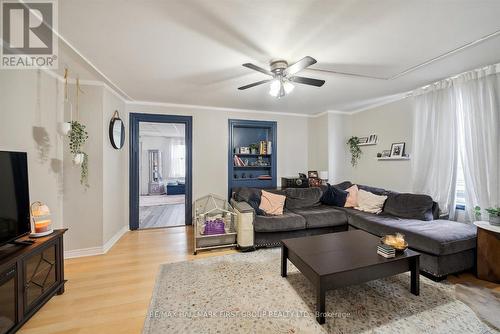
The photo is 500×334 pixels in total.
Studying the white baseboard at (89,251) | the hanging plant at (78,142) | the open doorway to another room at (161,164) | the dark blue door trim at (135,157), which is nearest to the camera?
the hanging plant at (78,142)

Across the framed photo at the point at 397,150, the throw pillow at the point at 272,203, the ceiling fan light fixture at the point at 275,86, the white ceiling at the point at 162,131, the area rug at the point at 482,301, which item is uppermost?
the white ceiling at the point at 162,131

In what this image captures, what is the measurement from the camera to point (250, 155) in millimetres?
4605

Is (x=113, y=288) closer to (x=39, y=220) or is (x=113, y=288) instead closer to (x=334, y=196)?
(x=39, y=220)

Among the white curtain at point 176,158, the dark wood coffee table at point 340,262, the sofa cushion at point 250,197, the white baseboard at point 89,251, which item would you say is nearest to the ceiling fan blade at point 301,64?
the dark wood coffee table at point 340,262

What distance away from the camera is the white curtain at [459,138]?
2.40 metres

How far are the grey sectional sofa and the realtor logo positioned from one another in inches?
107

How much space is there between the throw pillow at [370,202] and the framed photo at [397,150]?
32.6 inches

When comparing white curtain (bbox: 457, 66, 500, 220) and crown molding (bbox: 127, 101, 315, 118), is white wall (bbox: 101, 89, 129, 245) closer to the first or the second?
crown molding (bbox: 127, 101, 315, 118)

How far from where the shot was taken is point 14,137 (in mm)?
1984

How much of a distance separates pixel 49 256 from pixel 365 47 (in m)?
3.68

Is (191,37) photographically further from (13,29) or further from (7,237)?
(7,237)

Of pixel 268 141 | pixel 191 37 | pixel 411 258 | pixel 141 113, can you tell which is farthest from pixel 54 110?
pixel 411 258

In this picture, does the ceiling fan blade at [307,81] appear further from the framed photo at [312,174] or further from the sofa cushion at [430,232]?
the framed photo at [312,174]

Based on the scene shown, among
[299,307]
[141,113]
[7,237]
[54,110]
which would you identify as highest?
[141,113]
